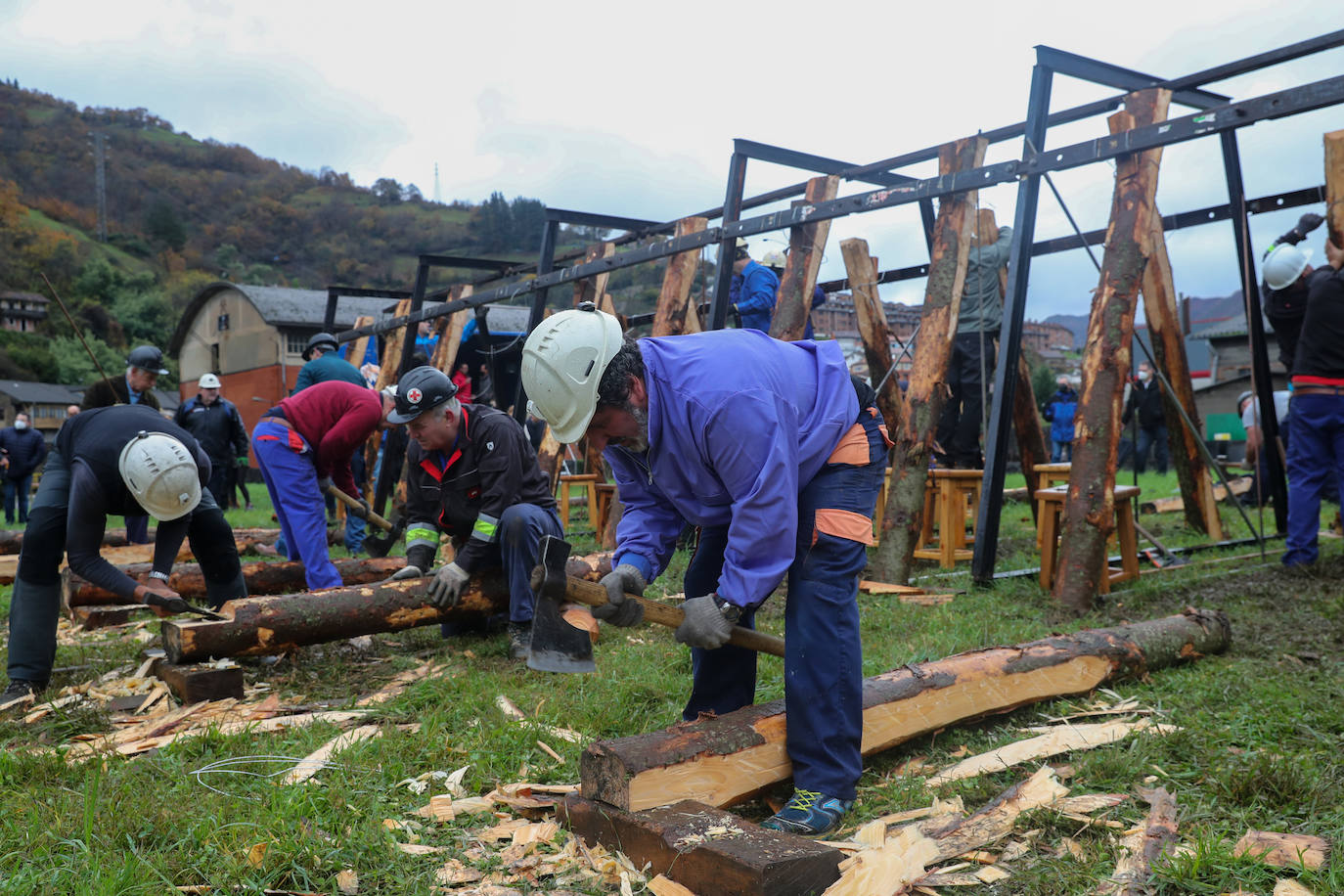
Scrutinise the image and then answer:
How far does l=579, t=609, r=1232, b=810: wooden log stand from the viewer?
2.59m

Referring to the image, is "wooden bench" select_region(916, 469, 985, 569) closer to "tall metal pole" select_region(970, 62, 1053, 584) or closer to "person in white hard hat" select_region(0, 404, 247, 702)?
"tall metal pole" select_region(970, 62, 1053, 584)

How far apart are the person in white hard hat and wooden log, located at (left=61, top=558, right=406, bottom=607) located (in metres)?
1.51

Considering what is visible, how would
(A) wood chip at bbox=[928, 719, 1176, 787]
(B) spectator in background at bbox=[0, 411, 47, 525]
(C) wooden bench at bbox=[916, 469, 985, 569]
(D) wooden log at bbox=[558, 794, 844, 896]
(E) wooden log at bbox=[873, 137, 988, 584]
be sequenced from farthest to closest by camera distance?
(B) spectator in background at bbox=[0, 411, 47, 525] → (C) wooden bench at bbox=[916, 469, 985, 569] → (E) wooden log at bbox=[873, 137, 988, 584] → (A) wood chip at bbox=[928, 719, 1176, 787] → (D) wooden log at bbox=[558, 794, 844, 896]

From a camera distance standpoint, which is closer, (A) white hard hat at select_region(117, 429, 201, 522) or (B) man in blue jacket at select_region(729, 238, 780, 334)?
(A) white hard hat at select_region(117, 429, 201, 522)

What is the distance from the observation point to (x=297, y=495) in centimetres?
573

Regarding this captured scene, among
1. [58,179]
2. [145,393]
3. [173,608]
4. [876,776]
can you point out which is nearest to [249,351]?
[145,393]

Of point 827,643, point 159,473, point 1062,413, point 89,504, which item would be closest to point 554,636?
point 827,643

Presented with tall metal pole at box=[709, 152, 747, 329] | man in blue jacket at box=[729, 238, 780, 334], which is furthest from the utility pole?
tall metal pole at box=[709, 152, 747, 329]

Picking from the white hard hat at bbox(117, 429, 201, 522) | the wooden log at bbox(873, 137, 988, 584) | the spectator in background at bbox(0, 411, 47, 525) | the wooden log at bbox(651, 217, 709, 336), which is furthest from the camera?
the spectator in background at bbox(0, 411, 47, 525)

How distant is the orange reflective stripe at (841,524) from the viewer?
278cm

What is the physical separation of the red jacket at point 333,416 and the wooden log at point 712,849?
3.85 metres

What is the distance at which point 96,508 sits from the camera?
13.8 ft

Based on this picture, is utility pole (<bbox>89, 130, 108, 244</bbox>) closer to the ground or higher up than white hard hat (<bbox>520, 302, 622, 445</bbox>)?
higher up

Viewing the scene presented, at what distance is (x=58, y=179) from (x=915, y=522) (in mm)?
101920
